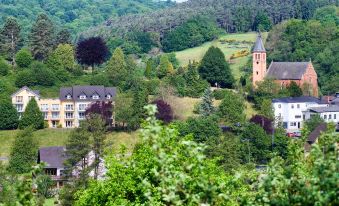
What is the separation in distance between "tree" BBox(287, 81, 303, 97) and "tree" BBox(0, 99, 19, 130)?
2852 centimetres

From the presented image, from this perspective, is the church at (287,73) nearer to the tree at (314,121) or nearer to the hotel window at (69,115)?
the tree at (314,121)

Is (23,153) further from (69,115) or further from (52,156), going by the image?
(69,115)

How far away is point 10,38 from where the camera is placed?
92.1m

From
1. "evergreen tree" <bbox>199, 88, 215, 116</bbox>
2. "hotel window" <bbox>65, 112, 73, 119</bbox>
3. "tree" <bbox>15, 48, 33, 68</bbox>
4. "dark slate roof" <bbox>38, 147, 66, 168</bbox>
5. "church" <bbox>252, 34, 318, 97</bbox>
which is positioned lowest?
"dark slate roof" <bbox>38, 147, 66, 168</bbox>

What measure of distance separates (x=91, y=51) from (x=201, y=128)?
26257 millimetres

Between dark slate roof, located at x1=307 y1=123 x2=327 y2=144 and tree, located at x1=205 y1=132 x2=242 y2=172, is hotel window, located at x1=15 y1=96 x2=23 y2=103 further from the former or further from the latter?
dark slate roof, located at x1=307 y1=123 x2=327 y2=144

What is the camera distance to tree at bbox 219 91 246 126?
6894cm

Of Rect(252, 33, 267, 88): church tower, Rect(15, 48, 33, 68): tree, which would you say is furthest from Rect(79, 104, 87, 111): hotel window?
Rect(252, 33, 267, 88): church tower

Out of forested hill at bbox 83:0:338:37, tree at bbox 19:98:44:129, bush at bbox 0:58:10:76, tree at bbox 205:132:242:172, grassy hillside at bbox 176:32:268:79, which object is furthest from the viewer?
forested hill at bbox 83:0:338:37

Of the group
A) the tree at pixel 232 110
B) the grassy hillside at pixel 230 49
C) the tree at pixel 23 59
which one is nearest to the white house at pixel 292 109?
the tree at pixel 232 110

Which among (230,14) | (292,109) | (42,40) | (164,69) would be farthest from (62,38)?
(230,14)

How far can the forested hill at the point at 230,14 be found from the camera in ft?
390

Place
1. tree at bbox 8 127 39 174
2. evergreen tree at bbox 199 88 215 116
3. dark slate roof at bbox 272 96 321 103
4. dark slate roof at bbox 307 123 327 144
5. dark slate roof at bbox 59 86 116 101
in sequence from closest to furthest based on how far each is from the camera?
tree at bbox 8 127 39 174 → dark slate roof at bbox 307 123 327 144 → evergreen tree at bbox 199 88 215 116 → dark slate roof at bbox 59 86 116 101 → dark slate roof at bbox 272 96 321 103

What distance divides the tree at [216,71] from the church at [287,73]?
2869 millimetres
